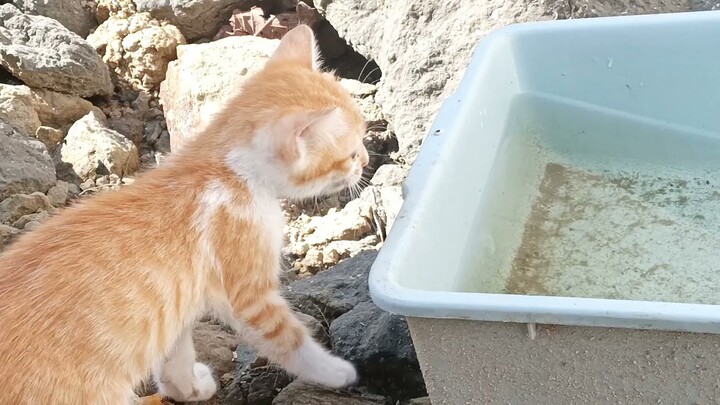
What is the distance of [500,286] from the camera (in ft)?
5.64

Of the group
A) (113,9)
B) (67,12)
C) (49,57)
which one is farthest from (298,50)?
(67,12)

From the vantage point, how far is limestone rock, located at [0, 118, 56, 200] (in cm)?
260

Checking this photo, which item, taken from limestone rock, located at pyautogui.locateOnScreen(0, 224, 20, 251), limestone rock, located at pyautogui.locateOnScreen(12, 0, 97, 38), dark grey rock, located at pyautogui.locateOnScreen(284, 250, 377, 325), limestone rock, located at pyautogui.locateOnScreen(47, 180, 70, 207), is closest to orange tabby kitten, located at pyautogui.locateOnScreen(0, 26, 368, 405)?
dark grey rock, located at pyautogui.locateOnScreen(284, 250, 377, 325)

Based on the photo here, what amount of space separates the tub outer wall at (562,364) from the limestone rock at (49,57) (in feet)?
7.95

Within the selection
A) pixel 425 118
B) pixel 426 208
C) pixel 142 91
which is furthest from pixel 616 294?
pixel 142 91

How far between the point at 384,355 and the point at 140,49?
85.6 inches

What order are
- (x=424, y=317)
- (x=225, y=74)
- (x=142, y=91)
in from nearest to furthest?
(x=424, y=317) < (x=225, y=74) < (x=142, y=91)

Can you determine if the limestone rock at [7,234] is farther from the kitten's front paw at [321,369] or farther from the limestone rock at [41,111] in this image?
the kitten's front paw at [321,369]

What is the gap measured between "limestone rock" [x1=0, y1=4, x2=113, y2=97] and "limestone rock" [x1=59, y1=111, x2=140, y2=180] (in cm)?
24

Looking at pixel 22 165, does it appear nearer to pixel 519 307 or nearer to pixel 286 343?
pixel 286 343

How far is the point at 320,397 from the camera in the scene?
1758 millimetres

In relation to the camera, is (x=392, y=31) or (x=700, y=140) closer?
(x=700, y=140)

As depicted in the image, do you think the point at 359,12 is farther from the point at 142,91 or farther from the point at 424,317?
the point at 424,317

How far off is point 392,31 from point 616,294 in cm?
142
